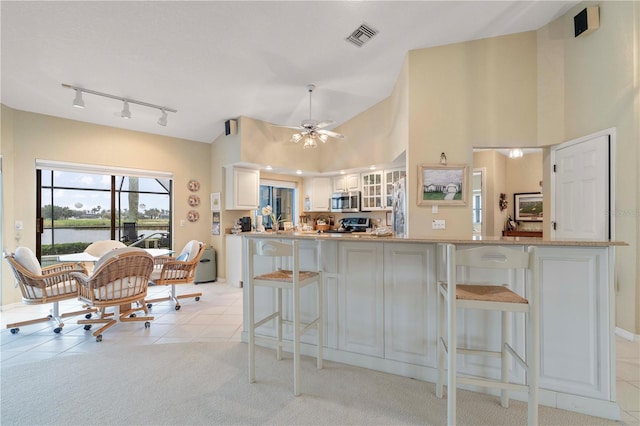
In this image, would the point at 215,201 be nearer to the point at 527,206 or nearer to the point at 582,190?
the point at 582,190

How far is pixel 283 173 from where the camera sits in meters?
6.46

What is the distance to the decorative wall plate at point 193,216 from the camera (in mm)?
5695

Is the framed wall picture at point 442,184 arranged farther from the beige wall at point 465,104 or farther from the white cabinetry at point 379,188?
the white cabinetry at point 379,188

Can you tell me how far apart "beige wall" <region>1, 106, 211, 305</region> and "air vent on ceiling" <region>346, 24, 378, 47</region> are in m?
3.87

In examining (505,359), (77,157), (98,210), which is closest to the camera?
(505,359)

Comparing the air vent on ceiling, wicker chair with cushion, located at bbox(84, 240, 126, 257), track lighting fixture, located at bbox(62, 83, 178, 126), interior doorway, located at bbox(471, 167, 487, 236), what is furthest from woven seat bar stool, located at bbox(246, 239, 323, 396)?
interior doorway, located at bbox(471, 167, 487, 236)

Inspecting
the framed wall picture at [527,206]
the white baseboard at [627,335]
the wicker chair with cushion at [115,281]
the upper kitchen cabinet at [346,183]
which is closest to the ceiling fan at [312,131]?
the upper kitchen cabinet at [346,183]

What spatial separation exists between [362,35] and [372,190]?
3185mm

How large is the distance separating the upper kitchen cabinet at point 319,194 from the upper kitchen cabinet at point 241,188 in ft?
4.84

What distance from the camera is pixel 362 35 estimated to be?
323 centimetres

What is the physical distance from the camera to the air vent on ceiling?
3131mm

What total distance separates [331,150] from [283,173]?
3.92 feet

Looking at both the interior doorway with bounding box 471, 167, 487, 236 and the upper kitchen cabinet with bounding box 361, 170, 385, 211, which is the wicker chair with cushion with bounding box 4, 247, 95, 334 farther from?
the interior doorway with bounding box 471, 167, 487, 236

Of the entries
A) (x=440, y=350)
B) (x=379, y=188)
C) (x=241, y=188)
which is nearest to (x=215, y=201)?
(x=241, y=188)
